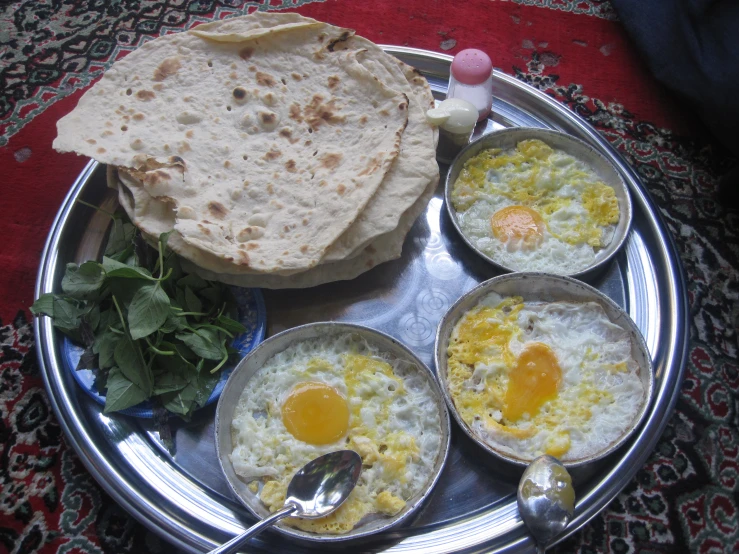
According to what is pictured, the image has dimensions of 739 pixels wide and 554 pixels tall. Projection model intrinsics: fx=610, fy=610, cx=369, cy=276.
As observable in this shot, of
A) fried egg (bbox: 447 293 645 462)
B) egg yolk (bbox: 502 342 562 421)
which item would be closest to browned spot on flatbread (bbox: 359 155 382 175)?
fried egg (bbox: 447 293 645 462)

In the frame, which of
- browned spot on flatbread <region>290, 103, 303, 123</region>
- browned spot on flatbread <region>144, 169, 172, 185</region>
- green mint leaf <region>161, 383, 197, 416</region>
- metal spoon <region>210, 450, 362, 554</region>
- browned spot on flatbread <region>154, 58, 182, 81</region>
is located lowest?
metal spoon <region>210, 450, 362, 554</region>

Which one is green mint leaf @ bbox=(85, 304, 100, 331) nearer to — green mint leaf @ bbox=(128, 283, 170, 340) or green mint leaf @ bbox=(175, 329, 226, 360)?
green mint leaf @ bbox=(128, 283, 170, 340)

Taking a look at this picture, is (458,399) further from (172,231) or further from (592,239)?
(172,231)

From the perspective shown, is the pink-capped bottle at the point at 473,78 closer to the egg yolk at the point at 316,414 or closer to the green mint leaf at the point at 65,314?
the egg yolk at the point at 316,414

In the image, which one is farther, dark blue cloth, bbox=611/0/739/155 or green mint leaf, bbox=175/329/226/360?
dark blue cloth, bbox=611/0/739/155

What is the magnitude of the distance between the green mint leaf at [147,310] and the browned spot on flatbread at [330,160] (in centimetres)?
79

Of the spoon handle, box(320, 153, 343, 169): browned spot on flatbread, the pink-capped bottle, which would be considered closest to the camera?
the spoon handle

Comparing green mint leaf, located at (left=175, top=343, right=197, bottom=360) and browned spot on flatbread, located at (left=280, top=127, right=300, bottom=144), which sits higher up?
browned spot on flatbread, located at (left=280, top=127, right=300, bottom=144)

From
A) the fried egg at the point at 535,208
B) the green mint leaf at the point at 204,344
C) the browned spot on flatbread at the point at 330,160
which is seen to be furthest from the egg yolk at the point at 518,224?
the green mint leaf at the point at 204,344

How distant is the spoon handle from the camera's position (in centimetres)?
174

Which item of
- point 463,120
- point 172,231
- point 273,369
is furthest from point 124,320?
point 463,120

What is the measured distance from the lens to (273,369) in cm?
220

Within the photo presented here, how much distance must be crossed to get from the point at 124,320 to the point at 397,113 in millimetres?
1313

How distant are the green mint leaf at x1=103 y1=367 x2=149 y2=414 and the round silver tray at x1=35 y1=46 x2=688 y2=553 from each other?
0.15 meters
